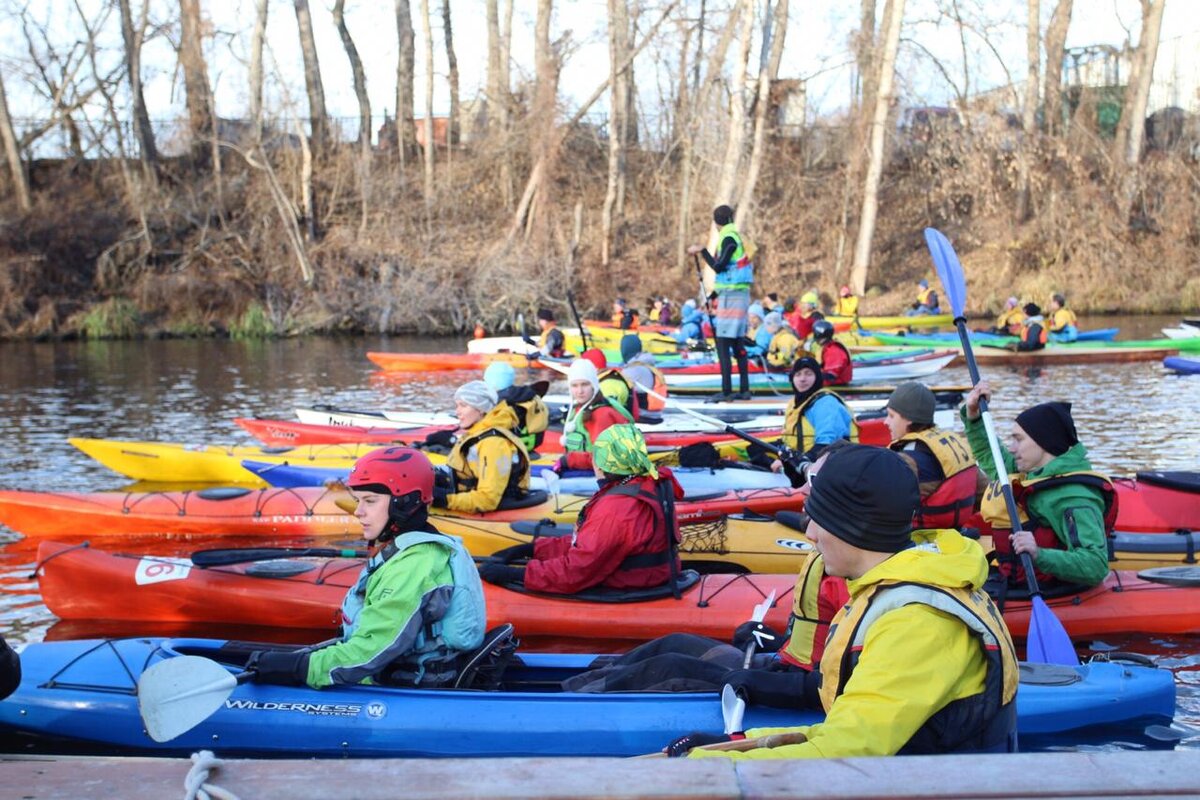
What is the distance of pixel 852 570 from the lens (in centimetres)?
235

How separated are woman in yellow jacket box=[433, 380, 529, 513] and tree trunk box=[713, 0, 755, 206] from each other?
1701cm

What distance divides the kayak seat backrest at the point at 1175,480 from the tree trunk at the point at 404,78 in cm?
2369

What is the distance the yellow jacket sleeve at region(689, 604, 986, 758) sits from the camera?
2.16 meters

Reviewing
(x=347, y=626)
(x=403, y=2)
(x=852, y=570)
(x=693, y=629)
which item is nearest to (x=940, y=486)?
(x=693, y=629)

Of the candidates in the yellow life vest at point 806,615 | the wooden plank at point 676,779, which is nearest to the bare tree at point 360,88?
the yellow life vest at point 806,615

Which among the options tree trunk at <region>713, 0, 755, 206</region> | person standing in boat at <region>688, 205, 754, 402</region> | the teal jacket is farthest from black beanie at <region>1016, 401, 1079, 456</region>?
tree trunk at <region>713, 0, 755, 206</region>

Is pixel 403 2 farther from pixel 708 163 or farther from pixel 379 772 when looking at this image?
pixel 379 772

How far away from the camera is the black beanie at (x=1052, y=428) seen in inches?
194

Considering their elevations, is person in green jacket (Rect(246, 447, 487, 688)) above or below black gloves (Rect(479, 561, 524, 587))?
above

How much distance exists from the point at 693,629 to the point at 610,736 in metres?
1.60

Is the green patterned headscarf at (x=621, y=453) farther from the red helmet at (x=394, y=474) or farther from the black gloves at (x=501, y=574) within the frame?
the red helmet at (x=394, y=474)

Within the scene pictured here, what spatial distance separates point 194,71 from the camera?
26844 millimetres

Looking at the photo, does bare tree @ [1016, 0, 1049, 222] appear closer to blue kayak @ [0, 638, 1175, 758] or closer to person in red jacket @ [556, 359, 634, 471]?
person in red jacket @ [556, 359, 634, 471]

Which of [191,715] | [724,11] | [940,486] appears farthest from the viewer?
[724,11]
